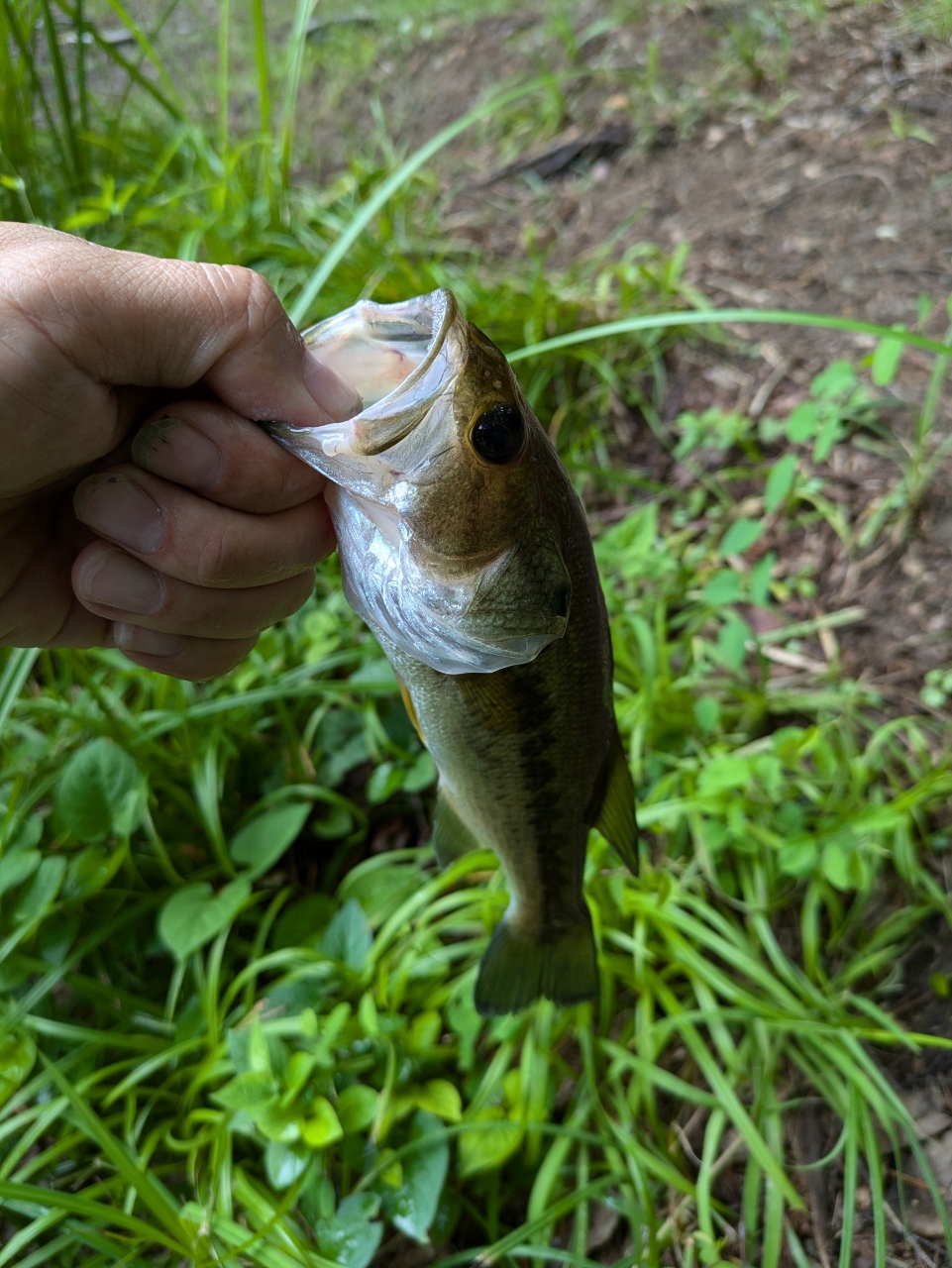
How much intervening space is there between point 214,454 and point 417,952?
1346mm

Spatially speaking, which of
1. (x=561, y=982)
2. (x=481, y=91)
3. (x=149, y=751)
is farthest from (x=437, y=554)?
(x=481, y=91)

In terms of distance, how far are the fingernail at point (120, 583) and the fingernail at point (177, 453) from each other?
0.60 ft

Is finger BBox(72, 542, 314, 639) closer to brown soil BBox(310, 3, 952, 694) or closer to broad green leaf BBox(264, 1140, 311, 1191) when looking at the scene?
broad green leaf BBox(264, 1140, 311, 1191)

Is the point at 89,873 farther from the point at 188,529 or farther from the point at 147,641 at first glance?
the point at 188,529

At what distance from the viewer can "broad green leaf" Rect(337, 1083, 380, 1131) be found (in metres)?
1.77

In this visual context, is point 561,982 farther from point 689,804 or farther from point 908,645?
point 908,645

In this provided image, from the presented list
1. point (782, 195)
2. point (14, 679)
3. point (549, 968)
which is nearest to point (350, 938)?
point (549, 968)

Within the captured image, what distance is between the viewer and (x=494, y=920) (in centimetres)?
208

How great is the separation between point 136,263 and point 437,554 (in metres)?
0.59

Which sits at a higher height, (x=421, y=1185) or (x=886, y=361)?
(x=886, y=361)

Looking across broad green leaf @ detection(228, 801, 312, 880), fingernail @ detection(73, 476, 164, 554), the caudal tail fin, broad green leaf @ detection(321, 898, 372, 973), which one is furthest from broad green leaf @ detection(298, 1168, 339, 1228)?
fingernail @ detection(73, 476, 164, 554)

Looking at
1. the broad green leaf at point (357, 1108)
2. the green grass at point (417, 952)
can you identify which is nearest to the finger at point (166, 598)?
the green grass at point (417, 952)

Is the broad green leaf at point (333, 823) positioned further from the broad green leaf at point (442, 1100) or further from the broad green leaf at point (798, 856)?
the broad green leaf at point (798, 856)

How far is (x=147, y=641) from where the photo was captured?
1.48 metres
